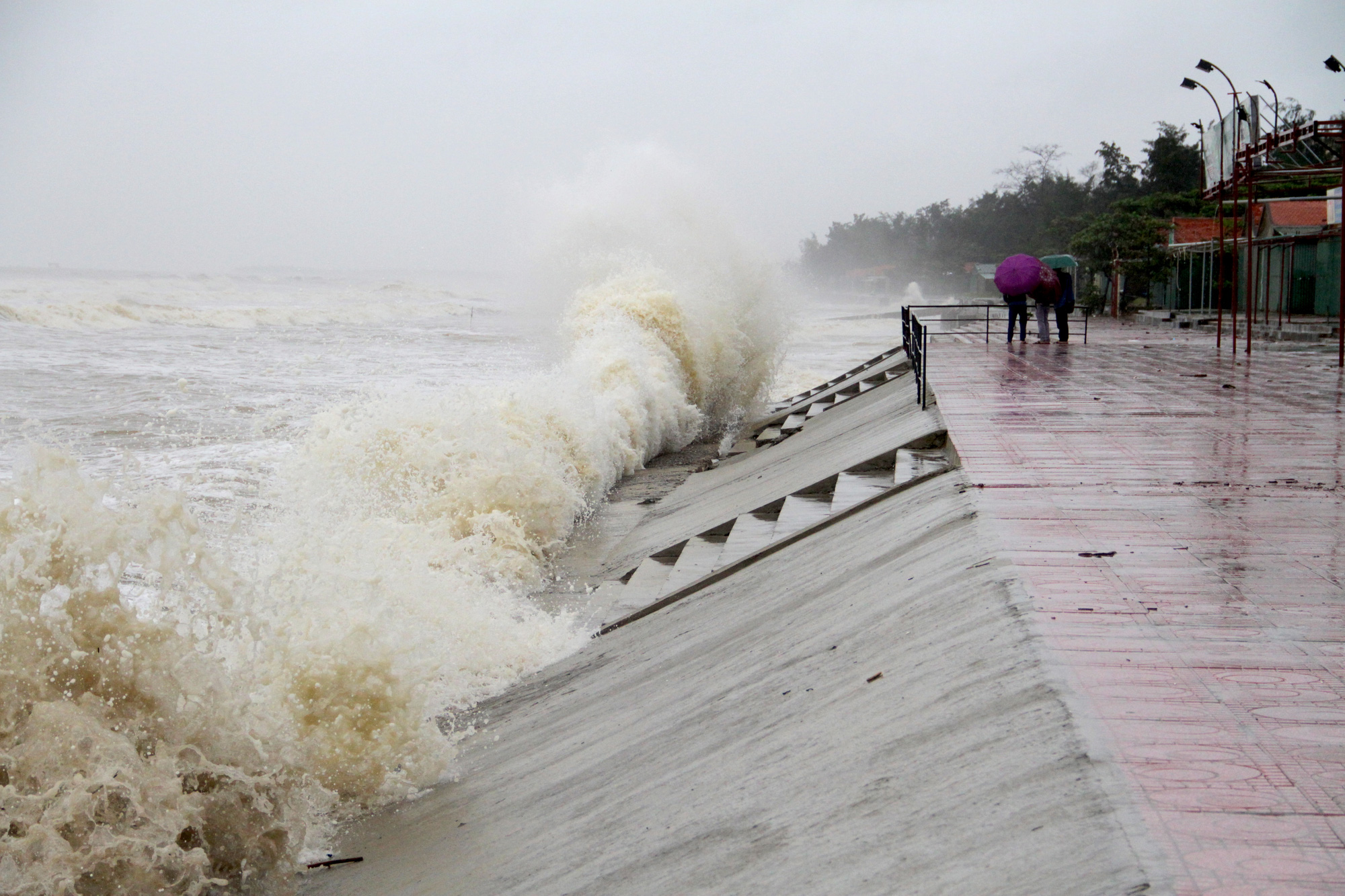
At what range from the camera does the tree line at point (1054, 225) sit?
3244 centimetres

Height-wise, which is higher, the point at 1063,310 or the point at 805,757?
the point at 1063,310

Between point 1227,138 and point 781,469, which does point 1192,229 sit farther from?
point 781,469

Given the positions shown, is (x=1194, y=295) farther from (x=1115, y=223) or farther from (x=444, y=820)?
(x=444, y=820)

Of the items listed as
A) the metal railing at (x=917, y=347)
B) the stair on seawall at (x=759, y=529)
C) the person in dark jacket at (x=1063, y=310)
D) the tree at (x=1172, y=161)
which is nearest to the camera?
the stair on seawall at (x=759, y=529)

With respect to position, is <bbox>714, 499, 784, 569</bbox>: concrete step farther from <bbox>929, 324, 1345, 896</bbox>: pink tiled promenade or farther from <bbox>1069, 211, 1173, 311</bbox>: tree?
<bbox>1069, 211, 1173, 311</bbox>: tree

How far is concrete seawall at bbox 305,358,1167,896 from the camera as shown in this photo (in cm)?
297

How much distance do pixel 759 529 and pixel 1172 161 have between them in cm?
6524

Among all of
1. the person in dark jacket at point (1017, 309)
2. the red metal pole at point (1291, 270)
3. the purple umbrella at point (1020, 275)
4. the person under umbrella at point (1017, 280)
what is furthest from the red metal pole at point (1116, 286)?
the purple umbrella at point (1020, 275)

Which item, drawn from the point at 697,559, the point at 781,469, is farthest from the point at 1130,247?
the point at 697,559

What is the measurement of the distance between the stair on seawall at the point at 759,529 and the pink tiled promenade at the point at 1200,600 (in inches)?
16.7

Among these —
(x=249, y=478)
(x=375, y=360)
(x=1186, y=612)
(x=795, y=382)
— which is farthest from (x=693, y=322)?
(x=1186, y=612)

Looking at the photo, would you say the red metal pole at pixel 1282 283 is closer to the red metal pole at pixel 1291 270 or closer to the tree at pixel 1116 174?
the red metal pole at pixel 1291 270

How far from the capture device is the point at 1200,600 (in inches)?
175

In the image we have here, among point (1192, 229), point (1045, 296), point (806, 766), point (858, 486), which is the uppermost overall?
point (1192, 229)
